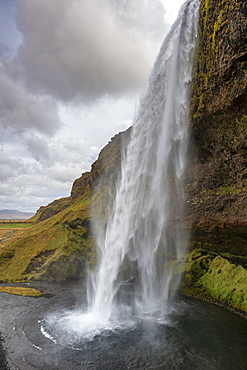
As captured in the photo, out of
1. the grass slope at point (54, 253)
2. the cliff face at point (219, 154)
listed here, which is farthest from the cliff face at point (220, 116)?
the grass slope at point (54, 253)

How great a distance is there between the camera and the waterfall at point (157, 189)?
19688 mm

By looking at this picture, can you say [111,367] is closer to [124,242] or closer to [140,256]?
[124,242]

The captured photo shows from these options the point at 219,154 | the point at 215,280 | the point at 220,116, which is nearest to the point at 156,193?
the point at 219,154

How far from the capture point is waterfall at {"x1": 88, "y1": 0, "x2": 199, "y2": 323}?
19688 millimetres

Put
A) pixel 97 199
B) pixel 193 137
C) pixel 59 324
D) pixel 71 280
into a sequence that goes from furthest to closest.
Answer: pixel 97 199 → pixel 71 280 → pixel 193 137 → pixel 59 324

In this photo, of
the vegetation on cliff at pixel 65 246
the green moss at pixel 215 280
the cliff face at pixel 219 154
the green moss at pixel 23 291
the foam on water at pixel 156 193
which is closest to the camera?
the cliff face at pixel 219 154

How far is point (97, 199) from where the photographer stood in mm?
33281

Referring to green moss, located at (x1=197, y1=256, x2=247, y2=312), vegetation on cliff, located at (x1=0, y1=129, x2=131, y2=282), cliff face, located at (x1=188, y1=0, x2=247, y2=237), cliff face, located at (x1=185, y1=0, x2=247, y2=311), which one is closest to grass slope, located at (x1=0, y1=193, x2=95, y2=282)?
vegetation on cliff, located at (x1=0, y1=129, x2=131, y2=282)

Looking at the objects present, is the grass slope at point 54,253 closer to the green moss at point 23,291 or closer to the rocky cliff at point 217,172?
the rocky cliff at point 217,172

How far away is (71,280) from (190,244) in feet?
39.1

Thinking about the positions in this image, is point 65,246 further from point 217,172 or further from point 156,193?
point 217,172

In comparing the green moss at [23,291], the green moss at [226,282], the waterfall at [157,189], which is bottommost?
the green moss at [23,291]

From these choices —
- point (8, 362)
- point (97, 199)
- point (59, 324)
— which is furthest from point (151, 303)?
point (97, 199)

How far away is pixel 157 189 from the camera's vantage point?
21.4 metres
